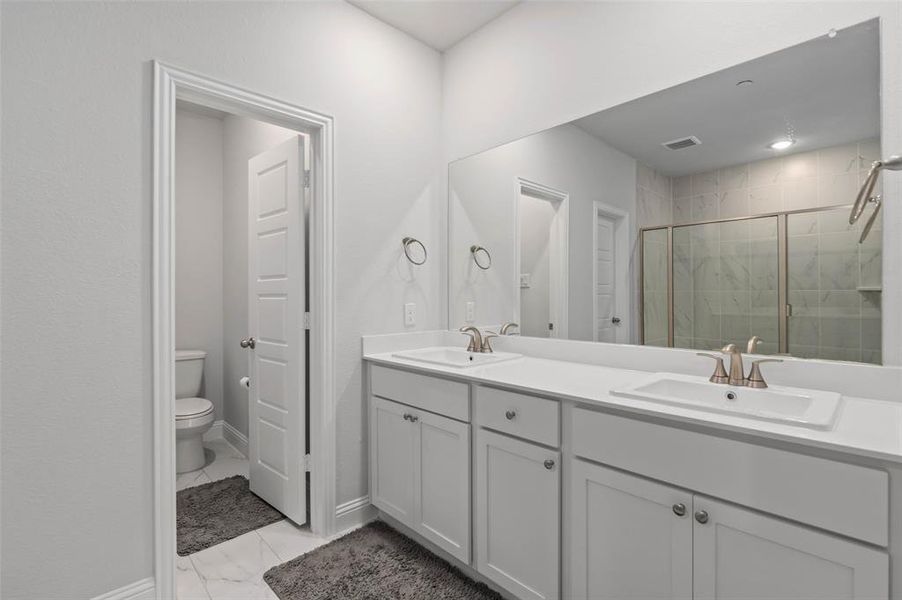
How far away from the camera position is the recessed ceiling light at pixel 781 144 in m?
1.47

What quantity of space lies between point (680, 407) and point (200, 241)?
3.63 meters

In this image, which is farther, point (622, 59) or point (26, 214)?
point (622, 59)

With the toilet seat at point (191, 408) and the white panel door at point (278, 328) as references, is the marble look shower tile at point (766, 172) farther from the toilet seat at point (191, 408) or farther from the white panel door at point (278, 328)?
the toilet seat at point (191, 408)

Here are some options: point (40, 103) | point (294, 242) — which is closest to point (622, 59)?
point (294, 242)

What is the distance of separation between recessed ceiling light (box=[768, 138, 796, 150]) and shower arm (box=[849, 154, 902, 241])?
23 centimetres

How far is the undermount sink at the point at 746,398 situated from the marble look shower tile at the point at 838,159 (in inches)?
27.0

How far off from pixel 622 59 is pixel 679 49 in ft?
0.76

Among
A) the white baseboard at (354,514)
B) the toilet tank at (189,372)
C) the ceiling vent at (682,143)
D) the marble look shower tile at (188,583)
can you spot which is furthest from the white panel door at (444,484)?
the toilet tank at (189,372)

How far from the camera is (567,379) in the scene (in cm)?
166

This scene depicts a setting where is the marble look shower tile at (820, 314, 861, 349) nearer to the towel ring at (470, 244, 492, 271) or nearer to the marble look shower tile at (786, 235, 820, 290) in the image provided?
the marble look shower tile at (786, 235, 820, 290)

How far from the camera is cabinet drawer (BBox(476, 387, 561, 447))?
1454 millimetres

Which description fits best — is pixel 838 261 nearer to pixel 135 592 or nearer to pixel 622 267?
pixel 622 267

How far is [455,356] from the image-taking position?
7.89 feet

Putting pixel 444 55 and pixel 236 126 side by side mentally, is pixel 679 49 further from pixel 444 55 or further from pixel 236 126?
pixel 236 126
